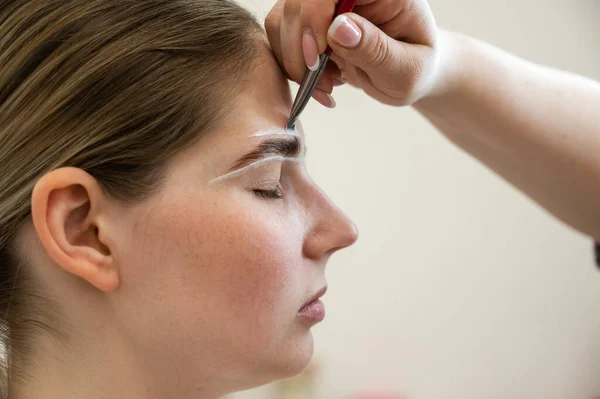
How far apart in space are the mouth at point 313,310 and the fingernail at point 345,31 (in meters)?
0.33

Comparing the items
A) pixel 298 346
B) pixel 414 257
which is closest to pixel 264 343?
pixel 298 346

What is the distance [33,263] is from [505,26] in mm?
1190

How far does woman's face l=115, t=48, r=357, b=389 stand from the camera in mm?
750

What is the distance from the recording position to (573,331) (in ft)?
4.81

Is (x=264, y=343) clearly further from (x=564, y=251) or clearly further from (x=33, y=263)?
(x=564, y=251)

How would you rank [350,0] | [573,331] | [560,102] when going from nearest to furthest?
[350,0], [560,102], [573,331]

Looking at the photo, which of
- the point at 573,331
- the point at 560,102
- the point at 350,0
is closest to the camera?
the point at 350,0

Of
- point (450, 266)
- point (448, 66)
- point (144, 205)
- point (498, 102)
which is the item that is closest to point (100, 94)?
point (144, 205)

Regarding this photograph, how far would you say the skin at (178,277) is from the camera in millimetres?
749

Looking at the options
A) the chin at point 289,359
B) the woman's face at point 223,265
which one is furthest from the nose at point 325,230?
the chin at point 289,359

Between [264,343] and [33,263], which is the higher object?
[33,263]

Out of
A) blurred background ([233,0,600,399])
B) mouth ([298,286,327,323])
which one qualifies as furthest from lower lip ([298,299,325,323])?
blurred background ([233,0,600,399])

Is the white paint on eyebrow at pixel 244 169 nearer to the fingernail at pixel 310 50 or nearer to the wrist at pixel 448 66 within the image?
the fingernail at pixel 310 50

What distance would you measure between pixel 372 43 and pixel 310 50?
9 centimetres
